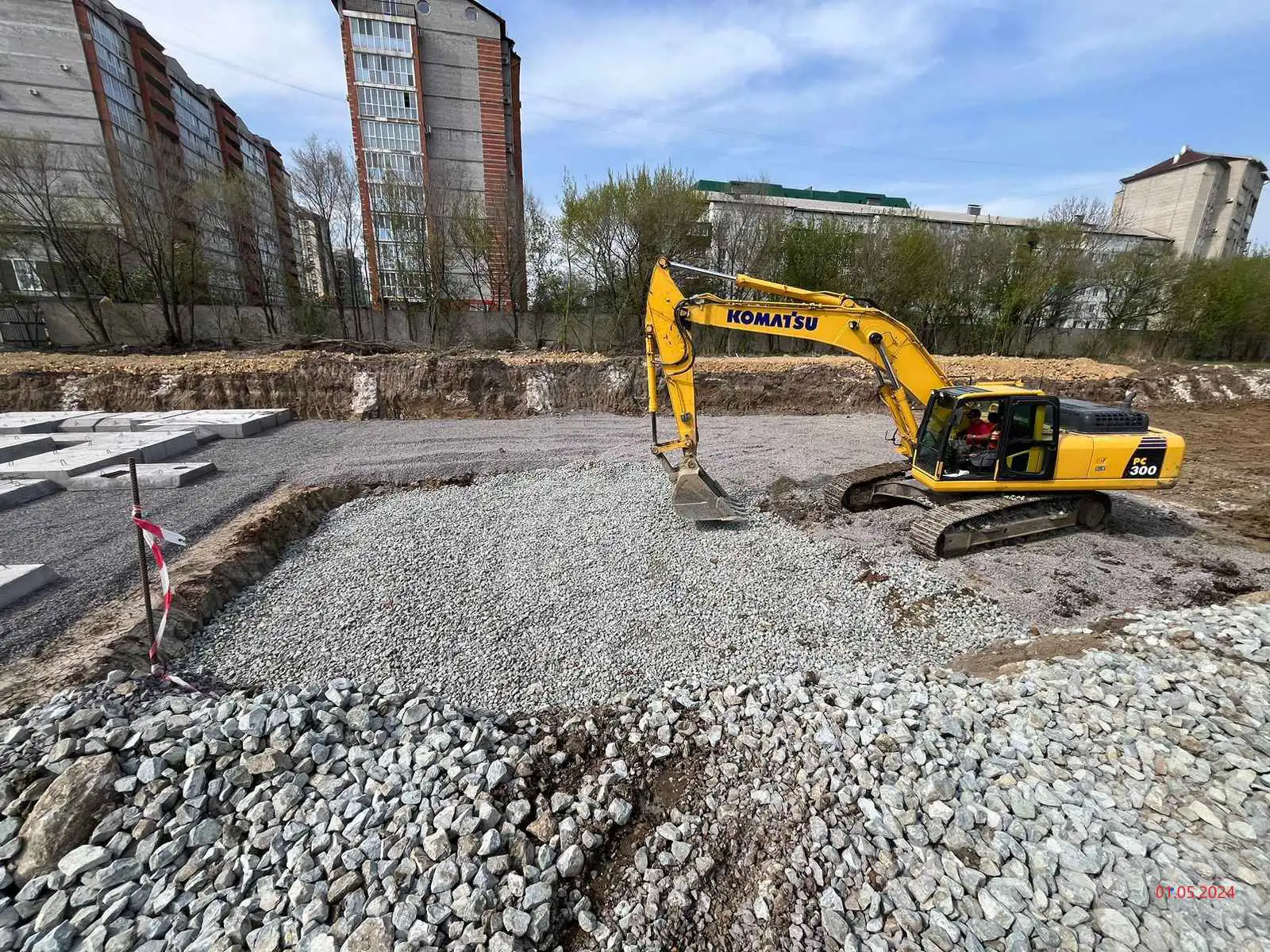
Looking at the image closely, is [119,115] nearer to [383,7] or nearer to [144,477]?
[383,7]

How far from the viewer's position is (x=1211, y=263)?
89.3 ft

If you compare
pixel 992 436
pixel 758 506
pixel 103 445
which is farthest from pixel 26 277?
pixel 992 436

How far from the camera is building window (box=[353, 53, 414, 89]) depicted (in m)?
29.6

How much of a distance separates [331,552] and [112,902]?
4187 mm

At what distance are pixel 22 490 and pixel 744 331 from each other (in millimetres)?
10199

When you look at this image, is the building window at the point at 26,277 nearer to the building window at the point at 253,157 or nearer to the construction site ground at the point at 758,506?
the construction site ground at the point at 758,506

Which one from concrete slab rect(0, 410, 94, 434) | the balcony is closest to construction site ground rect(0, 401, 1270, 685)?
concrete slab rect(0, 410, 94, 434)

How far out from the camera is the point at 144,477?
8016 millimetres

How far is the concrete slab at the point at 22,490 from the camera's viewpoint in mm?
7093

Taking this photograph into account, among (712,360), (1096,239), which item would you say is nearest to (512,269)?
(712,360)

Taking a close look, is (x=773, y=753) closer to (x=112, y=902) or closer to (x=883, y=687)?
(x=883, y=687)

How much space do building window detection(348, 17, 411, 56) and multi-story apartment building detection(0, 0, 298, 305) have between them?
32.2 ft
